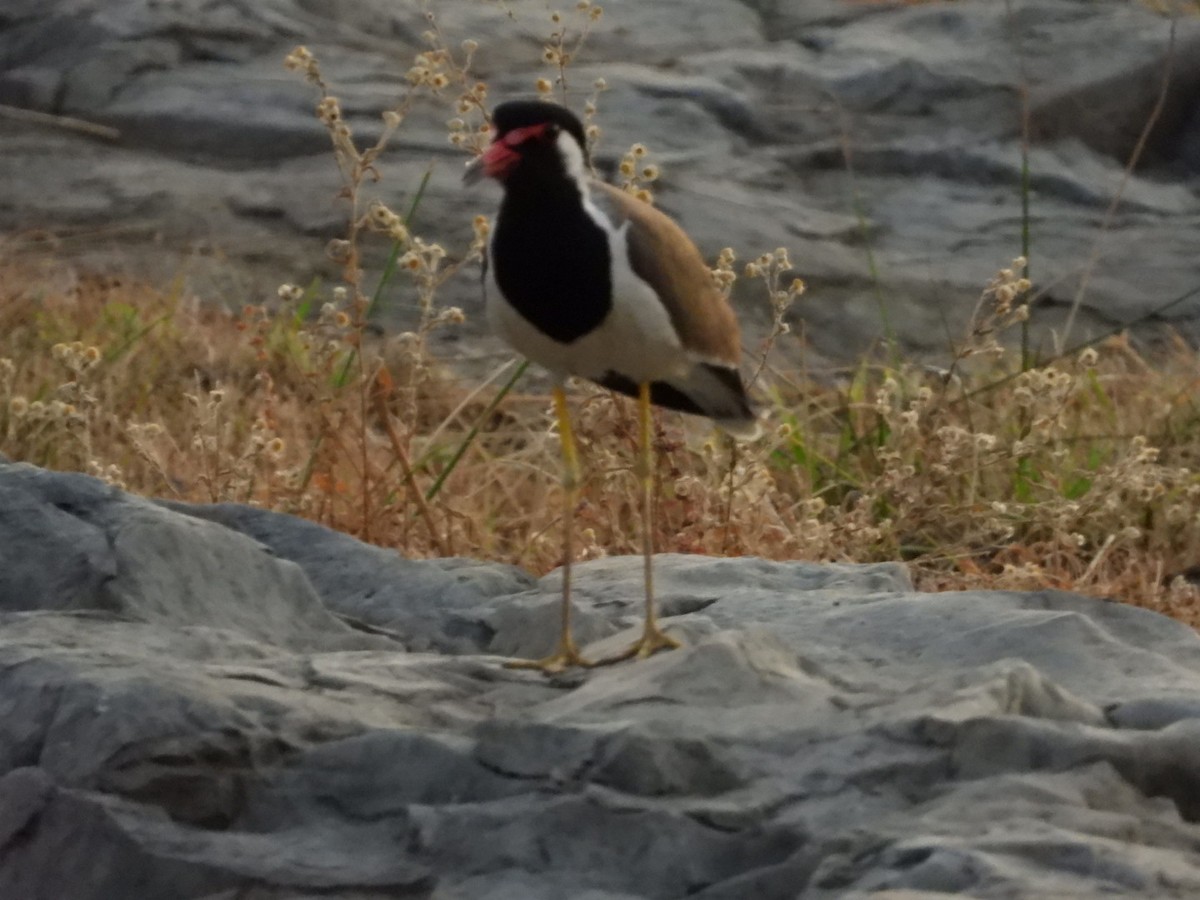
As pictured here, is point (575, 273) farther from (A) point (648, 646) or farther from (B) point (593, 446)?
(B) point (593, 446)

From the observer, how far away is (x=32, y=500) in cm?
318

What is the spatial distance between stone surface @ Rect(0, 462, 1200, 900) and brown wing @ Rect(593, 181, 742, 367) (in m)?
0.48

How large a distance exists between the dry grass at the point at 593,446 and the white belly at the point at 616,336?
0.71m

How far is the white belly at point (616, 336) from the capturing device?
294 centimetres

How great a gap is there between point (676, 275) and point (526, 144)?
336 mm

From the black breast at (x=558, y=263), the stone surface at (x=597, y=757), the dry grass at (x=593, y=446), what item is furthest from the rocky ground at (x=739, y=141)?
the stone surface at (x=597, y=757)

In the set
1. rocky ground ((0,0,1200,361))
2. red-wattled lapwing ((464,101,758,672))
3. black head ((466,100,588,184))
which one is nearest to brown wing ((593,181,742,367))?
red-wattled lapwing ((464,101,758,672))

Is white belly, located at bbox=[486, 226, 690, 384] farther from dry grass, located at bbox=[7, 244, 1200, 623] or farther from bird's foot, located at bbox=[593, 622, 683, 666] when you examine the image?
dry grass, located at bbox=[7, 244, 1200, 623]

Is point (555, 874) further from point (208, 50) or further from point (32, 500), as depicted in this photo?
point (208, 50)

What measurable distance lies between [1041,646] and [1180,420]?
3.28m

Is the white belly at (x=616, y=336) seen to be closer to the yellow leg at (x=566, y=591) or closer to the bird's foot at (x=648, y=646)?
the yellow leg at (x=566, y=591)

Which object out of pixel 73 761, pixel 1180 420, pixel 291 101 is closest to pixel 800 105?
pixel 291 101

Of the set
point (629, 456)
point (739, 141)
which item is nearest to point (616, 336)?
point (629, 456)

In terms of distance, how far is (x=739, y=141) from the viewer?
900 cm
